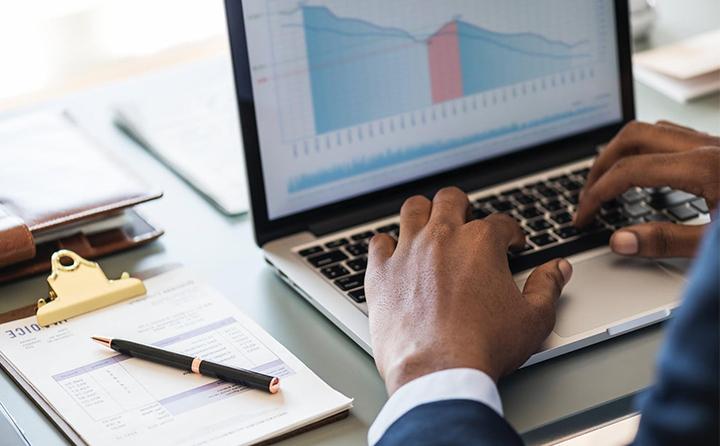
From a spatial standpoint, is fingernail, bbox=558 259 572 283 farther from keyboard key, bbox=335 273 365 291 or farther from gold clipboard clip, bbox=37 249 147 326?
gold clipboard clip, bbox=37 249 147 326

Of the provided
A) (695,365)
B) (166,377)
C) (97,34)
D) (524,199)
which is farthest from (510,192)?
(97,34)

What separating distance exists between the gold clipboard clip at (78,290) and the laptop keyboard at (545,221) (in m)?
0.18

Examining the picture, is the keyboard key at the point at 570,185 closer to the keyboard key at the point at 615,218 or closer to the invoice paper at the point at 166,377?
the keyboard key at the point at 615,218

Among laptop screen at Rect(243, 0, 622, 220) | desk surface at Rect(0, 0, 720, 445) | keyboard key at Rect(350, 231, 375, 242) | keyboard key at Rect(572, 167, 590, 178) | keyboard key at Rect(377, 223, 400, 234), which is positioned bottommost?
desk surface at Rect(0, 0, 720, 445)

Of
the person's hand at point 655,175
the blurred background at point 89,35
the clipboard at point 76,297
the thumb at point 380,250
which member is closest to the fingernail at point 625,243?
the person's hand at point 655,175

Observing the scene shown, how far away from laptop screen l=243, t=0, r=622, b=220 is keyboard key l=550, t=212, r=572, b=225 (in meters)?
0.13

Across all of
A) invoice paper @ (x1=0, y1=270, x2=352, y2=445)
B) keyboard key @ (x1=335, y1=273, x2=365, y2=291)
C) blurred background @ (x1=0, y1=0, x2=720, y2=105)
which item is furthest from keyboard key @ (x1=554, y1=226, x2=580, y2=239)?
blurred background @ (x1=0, y1=0, x2=720, y2=105)

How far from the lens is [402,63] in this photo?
1180mm

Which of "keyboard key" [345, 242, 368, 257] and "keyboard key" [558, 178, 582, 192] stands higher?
"keyboard key" [558, 178, 582, 192]

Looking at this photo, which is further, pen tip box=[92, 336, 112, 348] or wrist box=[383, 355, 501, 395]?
pen tip box=[92, 336, 112, 348]

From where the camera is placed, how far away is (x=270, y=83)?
1.11m

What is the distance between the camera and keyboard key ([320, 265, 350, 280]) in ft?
3.54

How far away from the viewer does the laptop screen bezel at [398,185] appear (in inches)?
43.2

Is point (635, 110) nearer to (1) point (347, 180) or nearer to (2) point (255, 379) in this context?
(1) point (347, 180)
